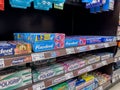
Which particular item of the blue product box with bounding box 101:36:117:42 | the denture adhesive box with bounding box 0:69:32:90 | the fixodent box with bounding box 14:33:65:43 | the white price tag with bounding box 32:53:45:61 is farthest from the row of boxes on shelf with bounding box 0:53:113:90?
the blue product box with bounding box 101:36:117:42

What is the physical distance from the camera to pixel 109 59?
203 cm

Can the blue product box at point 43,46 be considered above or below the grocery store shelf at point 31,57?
above

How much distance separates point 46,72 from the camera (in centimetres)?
121

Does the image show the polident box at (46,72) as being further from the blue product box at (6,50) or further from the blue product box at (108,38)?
the blue product box at (108,38)

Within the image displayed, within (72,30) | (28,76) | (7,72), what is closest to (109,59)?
(72,30)

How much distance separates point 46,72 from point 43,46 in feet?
0.81

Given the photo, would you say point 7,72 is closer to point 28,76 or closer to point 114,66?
point 28,76

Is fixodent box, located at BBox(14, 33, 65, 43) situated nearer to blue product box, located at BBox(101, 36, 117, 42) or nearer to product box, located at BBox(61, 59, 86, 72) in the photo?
product box, located at BBox(61, 59, 86, 72)

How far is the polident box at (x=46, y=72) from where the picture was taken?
114 centimetres

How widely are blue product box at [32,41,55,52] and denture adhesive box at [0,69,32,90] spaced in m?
0.17

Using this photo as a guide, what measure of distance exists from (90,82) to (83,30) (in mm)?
837

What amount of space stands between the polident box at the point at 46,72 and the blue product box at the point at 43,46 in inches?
8.0

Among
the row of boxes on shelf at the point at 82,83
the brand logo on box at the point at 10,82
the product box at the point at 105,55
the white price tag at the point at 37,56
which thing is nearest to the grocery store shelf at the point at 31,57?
the white price tag at the point at 37,56

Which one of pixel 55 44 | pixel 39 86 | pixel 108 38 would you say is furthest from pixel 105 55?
pixel 39 86
